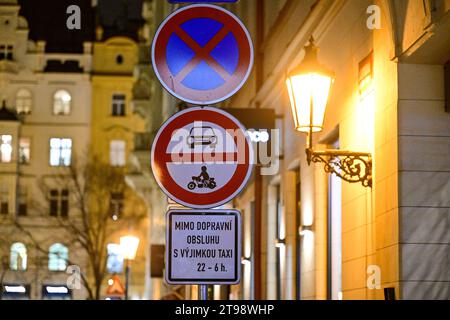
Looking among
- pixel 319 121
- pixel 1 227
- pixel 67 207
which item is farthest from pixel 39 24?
pixel 319 121

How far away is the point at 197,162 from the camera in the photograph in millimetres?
5836

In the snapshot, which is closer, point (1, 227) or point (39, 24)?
point (1, 227)

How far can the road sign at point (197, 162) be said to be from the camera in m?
5.78

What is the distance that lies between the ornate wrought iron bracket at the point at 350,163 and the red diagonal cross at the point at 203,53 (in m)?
4.06

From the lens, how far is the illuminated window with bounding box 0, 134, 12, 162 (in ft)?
232

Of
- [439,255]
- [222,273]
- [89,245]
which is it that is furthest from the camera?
[89,245]

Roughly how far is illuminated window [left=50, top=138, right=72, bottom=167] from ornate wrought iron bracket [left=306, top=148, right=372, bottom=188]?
59894mm

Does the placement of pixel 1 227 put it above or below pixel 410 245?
above

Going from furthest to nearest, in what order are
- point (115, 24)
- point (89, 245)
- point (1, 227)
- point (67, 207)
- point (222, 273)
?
point (115, 24), point (67, 207), point (1, 227), point (89, 245), point (222, 273)

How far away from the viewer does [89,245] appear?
4131 cm

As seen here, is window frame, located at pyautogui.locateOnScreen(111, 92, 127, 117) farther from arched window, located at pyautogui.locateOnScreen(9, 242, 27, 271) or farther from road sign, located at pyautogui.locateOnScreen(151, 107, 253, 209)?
road sign, located at pyautogui.locateOnScreen(151, 107, 253, 209)

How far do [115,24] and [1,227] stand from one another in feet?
77.0

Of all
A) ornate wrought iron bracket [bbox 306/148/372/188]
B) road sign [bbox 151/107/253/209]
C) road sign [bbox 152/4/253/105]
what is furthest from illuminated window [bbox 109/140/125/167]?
road sign [bbox 151/107/253/209]
